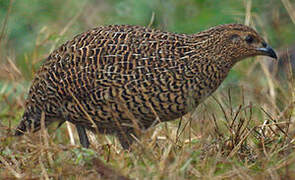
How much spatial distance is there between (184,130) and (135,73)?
99 centimetres

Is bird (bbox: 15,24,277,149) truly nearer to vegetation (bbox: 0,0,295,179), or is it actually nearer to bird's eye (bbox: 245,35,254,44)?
bird's eye (bbox: 245,35,254,44)

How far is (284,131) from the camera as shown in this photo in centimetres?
436

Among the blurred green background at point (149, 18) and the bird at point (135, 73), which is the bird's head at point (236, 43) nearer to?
the bird at point (135, 73)

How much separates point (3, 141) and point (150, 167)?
4.86 feet

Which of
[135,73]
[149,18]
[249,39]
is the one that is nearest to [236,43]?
[249,39]

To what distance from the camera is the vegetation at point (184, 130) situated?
145 inches

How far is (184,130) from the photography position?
5.05 metres

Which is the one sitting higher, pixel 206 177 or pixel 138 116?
pixel 138 116

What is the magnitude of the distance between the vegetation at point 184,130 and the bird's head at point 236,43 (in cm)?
28

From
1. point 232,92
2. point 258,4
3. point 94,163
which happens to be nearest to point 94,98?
point 94,163

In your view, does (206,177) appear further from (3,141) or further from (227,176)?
(3,141)

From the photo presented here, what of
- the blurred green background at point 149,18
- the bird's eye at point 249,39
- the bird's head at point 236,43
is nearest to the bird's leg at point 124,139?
the bird's head at point 236,43

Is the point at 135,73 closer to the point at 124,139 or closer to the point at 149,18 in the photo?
the point at 124,139

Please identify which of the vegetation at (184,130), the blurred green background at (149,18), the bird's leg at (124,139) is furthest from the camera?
the blurred green background at (149,18)
